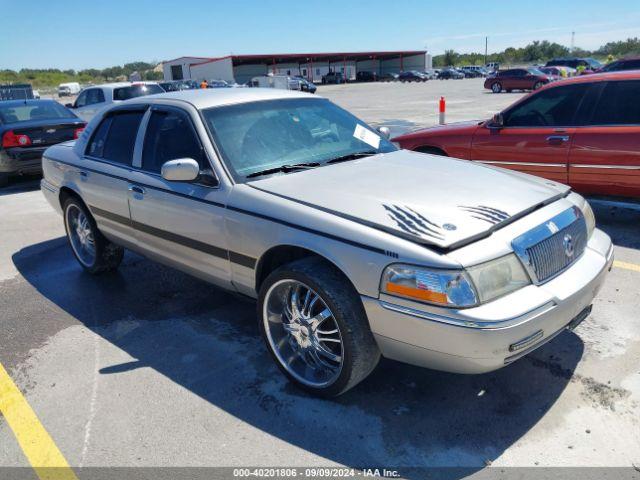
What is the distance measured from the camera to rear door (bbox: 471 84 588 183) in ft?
19.3

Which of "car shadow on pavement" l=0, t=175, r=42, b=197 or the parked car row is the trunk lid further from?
"car shadow on pavement" l=0, t=175, r=42, b=197

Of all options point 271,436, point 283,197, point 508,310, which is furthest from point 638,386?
point 283,197

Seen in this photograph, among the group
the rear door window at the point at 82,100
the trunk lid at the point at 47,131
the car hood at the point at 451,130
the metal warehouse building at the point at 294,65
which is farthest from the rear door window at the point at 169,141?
the metal warehouse building at the point at 294,65

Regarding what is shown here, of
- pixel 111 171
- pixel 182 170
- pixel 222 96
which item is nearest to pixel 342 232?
pixel 182 170

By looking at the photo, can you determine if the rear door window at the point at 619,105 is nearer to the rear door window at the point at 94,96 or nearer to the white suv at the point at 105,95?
the white suv at the point at 105,95

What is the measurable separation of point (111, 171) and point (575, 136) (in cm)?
459

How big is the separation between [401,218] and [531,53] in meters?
113

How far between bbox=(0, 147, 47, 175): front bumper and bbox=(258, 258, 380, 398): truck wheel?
7890mm

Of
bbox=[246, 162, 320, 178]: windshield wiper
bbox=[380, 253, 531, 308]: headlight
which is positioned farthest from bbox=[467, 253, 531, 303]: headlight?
bbox=[246, 162, 320, 178]: windshield wiper

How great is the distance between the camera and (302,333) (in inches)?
128

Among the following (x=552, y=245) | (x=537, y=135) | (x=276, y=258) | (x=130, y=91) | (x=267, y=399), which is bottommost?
(x=267, y=399)

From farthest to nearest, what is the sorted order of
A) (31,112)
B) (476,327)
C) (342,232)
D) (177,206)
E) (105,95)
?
(105,95) < (31,112) < (177,206) < (342,232) < (476,327)

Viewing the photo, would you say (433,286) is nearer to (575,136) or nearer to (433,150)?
(575,136)

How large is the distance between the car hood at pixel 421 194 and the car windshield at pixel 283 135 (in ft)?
0.68
